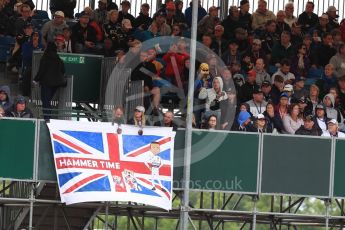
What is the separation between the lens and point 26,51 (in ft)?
108

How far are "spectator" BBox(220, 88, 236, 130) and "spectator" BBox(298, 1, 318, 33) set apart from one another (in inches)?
261

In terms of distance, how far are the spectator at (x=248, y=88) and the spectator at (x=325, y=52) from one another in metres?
3.29

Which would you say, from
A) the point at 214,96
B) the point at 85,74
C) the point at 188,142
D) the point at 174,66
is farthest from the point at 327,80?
the point at 188,142

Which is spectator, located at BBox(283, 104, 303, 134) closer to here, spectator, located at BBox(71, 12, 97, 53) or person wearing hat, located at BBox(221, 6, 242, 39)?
person wearing hat, located at BBox(221, 6, 242, 39)

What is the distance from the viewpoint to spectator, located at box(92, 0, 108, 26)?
35.6 meters

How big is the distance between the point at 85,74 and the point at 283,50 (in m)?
4.59

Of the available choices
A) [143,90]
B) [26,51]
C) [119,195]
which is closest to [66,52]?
[26,51]

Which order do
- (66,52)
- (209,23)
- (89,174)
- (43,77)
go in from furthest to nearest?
(209,23) → (66,52) → (43,77) → (89,174)

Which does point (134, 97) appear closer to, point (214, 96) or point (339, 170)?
point (214, 96)

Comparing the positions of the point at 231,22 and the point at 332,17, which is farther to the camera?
the point at 332,17

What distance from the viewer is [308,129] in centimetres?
3069

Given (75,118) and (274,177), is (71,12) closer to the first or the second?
(75,118)

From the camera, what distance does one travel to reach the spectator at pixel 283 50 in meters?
35.0

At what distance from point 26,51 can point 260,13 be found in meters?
6.68
